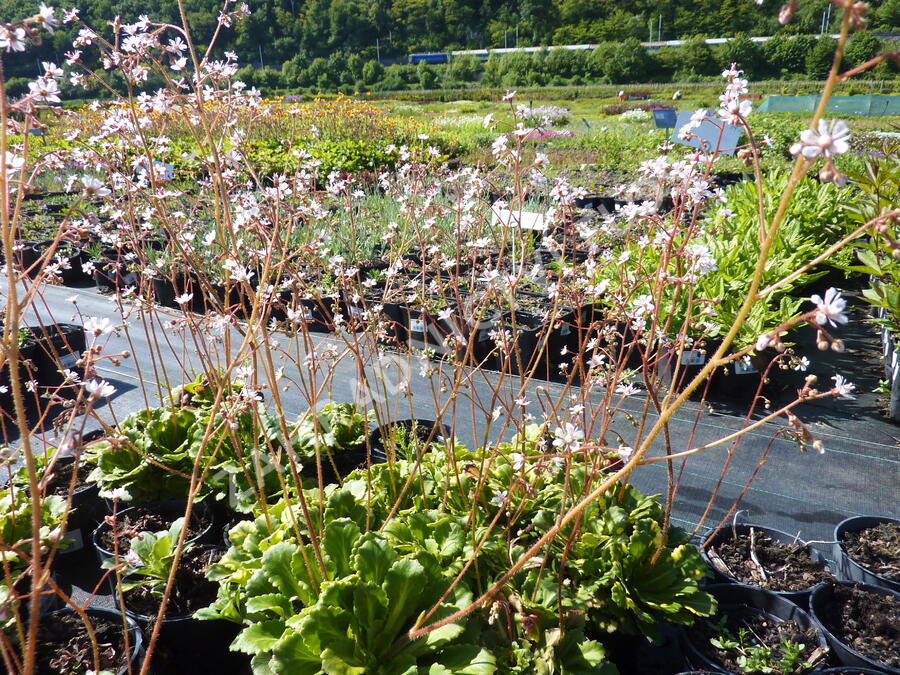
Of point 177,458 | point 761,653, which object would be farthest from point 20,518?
point 761,653

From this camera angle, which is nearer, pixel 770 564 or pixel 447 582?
pixel 447 582

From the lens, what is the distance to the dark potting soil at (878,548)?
1986 millimetres

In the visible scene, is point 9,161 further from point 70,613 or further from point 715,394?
point 715,394

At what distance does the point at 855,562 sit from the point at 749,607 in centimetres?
44

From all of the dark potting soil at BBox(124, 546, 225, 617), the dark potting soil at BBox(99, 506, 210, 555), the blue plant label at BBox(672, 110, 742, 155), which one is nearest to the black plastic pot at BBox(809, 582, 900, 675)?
the blue plant label at BBox(672, 110, 742, 155)

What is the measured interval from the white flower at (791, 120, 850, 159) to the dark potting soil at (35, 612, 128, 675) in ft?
6.00

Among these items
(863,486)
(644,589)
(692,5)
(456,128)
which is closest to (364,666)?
(644,589)

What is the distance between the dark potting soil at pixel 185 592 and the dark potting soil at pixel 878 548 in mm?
2118

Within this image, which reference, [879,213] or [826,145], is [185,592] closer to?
[826,145]

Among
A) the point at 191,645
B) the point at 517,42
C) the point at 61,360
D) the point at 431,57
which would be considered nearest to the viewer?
the point at 191,645

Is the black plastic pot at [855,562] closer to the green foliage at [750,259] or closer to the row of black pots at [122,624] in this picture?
the green foliage at [750,259]

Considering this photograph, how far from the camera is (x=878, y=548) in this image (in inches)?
80.8

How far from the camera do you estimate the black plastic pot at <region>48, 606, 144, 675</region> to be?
1.62 m

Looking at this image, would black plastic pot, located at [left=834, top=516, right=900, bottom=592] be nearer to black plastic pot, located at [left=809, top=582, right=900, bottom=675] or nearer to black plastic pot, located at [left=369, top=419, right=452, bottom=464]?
black plastic pot, located at [left=809, top=582, right=900, bottom=675]
